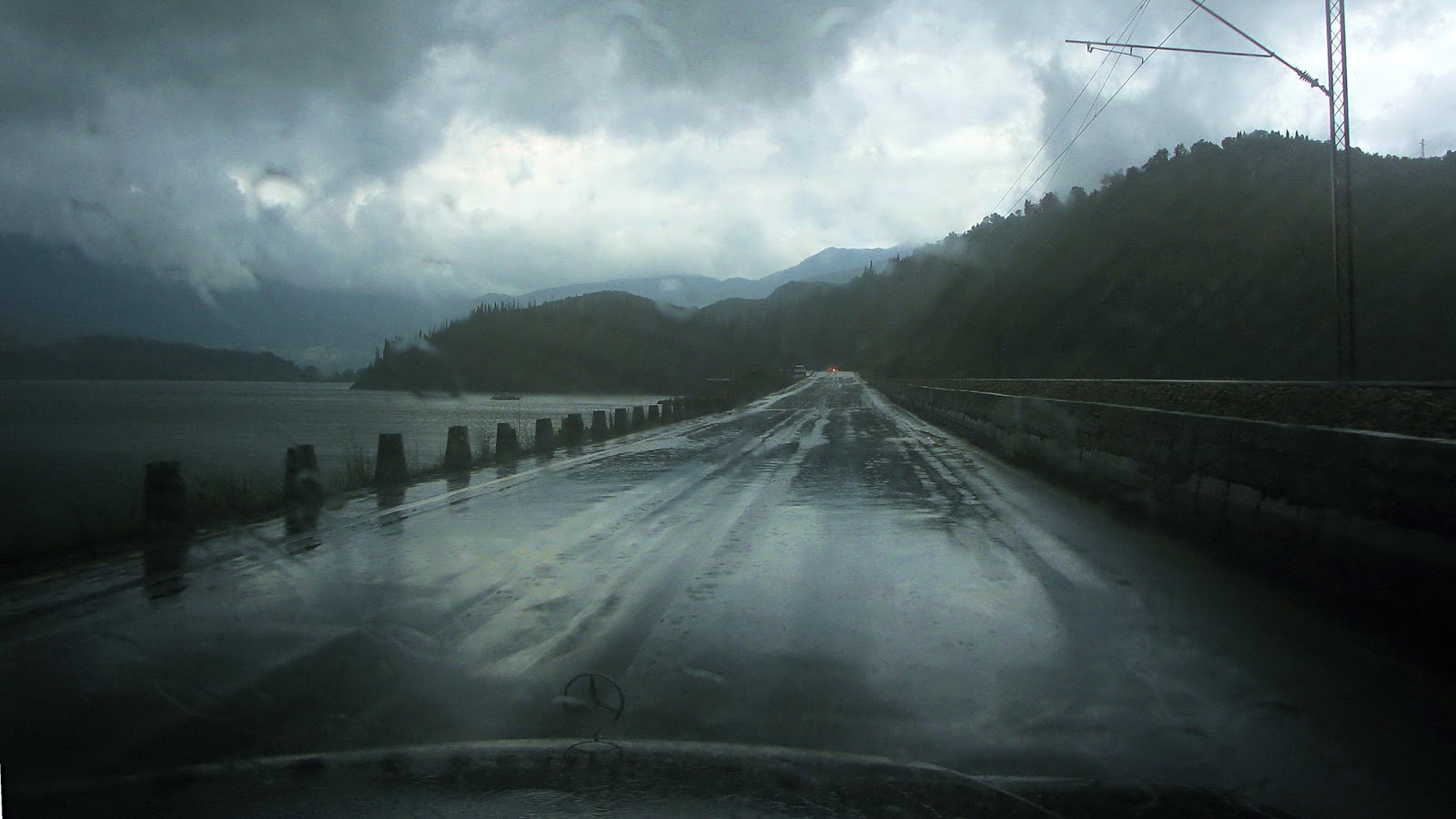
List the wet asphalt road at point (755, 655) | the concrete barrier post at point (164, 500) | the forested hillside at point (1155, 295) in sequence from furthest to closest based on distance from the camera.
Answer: the forested hillside at point (1155, 295)
the concrete barrier post at point (164, 500)
the wet asphalt road at point (755, 655)

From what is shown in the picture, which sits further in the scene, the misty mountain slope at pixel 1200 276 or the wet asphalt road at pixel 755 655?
the misty mountain slope at pixel 1200 276

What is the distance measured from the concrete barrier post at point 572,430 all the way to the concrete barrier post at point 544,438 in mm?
1815

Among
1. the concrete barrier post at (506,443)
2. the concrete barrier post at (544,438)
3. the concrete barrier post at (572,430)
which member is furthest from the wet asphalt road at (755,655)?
the concrete barrier post at (572,430)

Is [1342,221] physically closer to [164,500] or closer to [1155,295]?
[164,500]

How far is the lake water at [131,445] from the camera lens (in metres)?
18.6

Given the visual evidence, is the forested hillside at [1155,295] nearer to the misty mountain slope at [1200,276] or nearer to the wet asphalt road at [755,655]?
the misty mountain slope at [1200,276]

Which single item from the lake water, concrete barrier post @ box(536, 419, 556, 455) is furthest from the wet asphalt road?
concrete barrier post @ box(536, 419, 556, 455)

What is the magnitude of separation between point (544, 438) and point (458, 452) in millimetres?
5382

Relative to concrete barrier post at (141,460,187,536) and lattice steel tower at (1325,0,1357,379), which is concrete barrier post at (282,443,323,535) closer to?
concrete barrier post at (141,460,187,536)

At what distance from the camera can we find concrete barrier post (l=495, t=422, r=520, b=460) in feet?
75.2

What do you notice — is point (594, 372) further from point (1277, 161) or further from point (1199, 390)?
point (1277, 161)

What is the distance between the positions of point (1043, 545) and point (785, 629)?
4.50 metres

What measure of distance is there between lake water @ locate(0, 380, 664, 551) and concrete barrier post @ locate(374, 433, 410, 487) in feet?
3.72

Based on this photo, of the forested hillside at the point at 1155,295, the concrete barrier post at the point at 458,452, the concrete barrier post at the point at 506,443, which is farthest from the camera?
the forested hillside at the point at 1155,295
